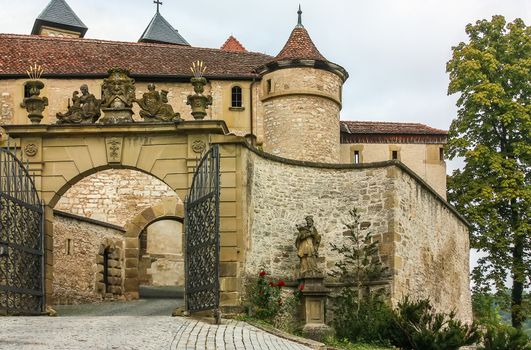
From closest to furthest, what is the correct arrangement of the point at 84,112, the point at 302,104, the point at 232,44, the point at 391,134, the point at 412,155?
the point at 84,112 < the point at 302,104 < the point at 412,155 < the point at 391,134 < the point at 232,44

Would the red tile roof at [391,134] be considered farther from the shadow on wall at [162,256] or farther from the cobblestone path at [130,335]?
the cobblestone path at [130,335]

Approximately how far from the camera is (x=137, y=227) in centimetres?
3180

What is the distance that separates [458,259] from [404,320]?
9652 millimetres


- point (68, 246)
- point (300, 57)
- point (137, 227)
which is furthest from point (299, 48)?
point (68, 246)

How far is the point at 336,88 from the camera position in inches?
1423

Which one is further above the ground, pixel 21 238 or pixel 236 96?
pixel 236 96

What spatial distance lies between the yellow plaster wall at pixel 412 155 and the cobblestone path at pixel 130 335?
65.2ft

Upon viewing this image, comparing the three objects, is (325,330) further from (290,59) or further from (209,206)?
(290,59)

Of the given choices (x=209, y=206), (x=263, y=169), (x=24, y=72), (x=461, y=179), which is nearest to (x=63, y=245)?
(x=263, y=169)

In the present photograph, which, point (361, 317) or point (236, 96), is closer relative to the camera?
point (361, 317)

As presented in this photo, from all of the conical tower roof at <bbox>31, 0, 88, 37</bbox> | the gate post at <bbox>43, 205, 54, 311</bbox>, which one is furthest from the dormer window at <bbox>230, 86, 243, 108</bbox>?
the conical tower roof at <bbox>31, 0, 88, 37</bbox>

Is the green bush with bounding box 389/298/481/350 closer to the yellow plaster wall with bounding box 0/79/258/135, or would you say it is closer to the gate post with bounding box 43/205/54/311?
the gate post with bounding box 43/205/54/311

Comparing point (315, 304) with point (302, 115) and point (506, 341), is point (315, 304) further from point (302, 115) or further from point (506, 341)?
point (302, 115)

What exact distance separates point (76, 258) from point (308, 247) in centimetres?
853
